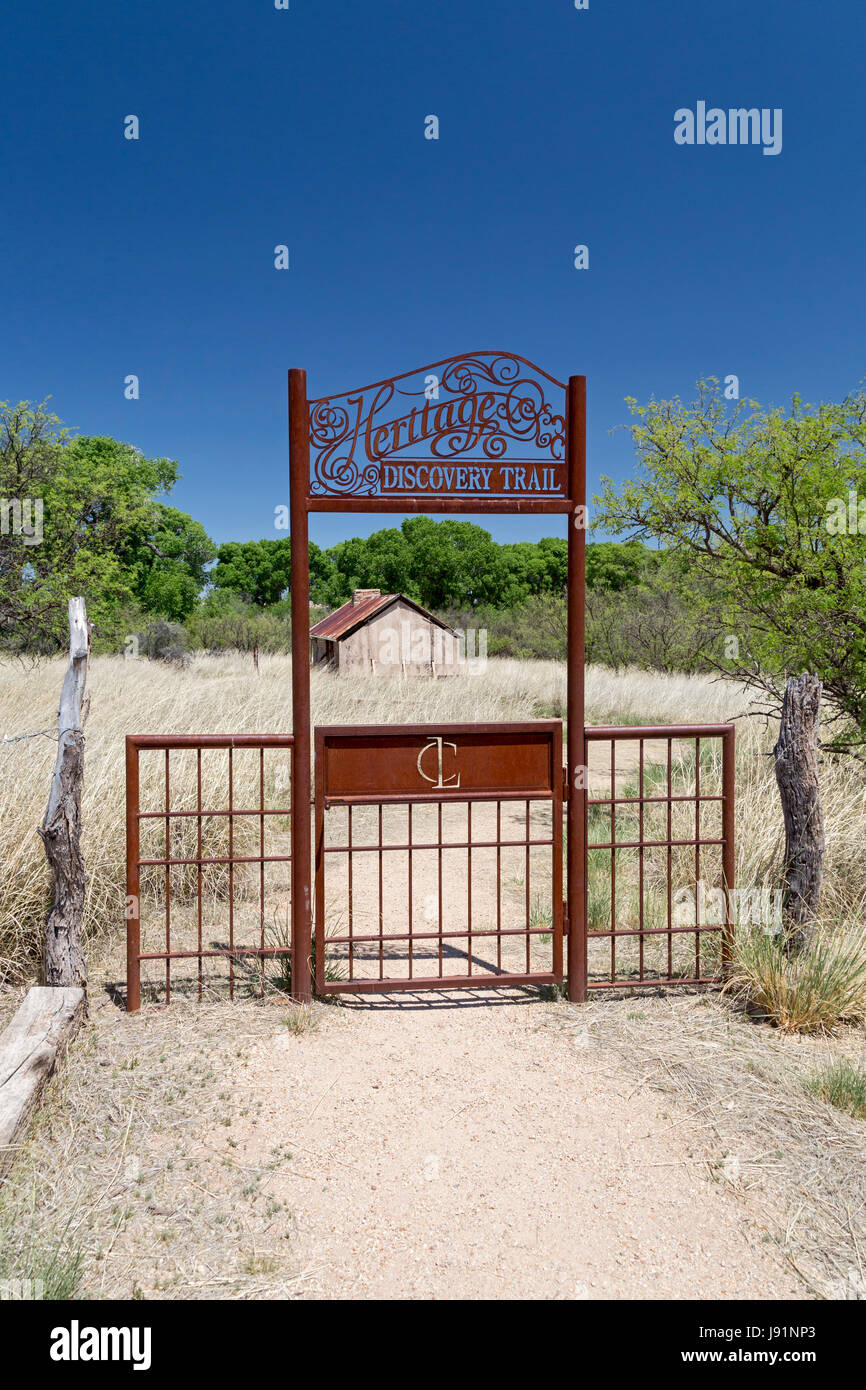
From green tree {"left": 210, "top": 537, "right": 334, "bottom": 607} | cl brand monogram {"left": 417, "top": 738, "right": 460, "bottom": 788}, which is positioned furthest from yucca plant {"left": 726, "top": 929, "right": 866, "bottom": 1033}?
green tree {"left": 210, "top": 537, "right": 334, "bottom": 607}

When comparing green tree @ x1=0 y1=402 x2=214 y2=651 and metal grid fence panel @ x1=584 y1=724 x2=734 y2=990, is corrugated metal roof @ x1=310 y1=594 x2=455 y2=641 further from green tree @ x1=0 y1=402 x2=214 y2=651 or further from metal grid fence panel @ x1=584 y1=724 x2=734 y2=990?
metal grid fence panel @ x1=584 y1=724 x2=734 y2=990

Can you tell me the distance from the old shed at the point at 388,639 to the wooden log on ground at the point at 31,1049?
1766 cm

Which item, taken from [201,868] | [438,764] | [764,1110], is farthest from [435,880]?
[764,1110]

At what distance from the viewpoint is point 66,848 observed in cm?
399

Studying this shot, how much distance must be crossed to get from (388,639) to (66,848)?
19440 mm

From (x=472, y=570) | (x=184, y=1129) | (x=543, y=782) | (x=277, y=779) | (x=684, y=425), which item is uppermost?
(x=472, y=570)

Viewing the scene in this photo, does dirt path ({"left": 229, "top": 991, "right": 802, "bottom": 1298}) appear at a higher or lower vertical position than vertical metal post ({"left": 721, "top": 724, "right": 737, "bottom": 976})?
lower

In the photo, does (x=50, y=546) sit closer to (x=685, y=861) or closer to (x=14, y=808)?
(x=14, y=808)

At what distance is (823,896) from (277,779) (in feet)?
16.8

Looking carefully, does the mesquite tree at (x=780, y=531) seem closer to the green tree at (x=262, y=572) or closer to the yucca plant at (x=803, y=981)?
the yucca plant at (x=803, y=981)

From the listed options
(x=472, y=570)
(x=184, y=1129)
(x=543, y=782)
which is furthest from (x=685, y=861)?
(x=472, y=570)

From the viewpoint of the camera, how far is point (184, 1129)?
120 inches

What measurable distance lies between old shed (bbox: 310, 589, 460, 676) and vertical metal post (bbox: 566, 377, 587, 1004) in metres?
17.2

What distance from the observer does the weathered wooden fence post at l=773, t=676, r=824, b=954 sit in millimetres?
4305
